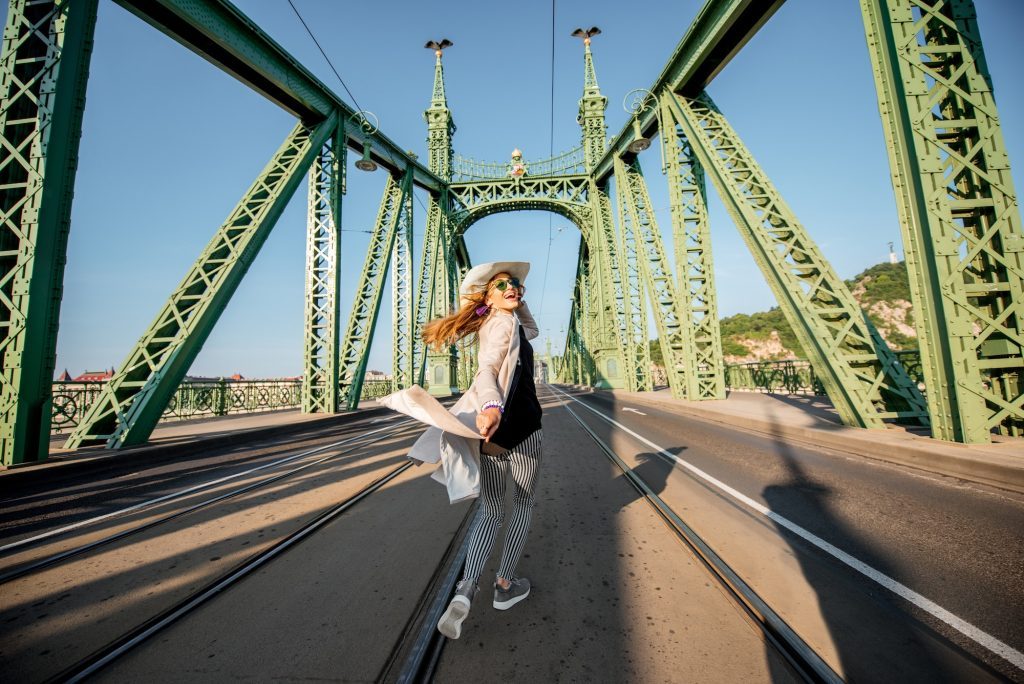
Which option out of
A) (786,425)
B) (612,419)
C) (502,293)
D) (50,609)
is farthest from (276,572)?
(612,419)

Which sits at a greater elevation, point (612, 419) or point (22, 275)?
point (22, 275)

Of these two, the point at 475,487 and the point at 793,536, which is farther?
the point at 793,536

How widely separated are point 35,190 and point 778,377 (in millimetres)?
20376

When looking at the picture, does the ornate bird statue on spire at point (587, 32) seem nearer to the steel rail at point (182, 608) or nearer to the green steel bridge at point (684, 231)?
the green steel bridge at point (684, 231)

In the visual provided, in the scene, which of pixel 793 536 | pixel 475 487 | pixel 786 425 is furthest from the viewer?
pixel 786 425

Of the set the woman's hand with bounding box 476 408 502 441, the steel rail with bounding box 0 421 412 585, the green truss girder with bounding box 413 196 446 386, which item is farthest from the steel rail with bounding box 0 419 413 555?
the green truss girder with bounding box 413 196 446 386

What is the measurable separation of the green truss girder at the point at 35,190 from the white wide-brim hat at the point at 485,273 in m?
7.06

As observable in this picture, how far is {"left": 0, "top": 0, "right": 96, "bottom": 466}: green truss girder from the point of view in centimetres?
532

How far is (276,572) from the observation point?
241 cm

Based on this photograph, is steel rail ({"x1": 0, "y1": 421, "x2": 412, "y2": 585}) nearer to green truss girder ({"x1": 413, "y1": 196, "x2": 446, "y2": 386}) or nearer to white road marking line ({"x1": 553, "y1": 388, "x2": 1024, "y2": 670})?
white road marking line ({"x1": 553, "y1": 388, "x2": 1024, "y2": 670})

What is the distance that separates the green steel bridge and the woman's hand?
19.1 feet

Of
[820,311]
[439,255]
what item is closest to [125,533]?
[820,311]

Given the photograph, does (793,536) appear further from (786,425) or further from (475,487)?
Result: (786,425)

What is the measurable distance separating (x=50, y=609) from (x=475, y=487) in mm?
2364
